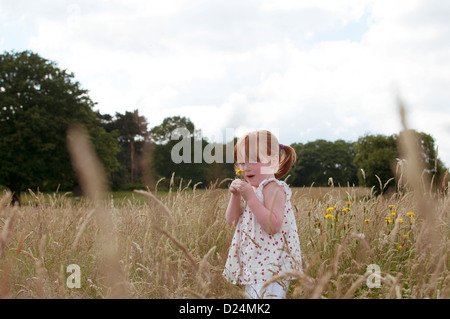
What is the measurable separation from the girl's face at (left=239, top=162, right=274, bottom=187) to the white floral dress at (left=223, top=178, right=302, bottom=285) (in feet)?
0.26

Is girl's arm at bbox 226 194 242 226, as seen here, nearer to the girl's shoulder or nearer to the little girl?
the little girl

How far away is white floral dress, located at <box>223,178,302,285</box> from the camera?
8.62 feet

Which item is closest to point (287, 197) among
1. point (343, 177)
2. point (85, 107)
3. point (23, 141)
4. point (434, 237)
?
point (434, 237)

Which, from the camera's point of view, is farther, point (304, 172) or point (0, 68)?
point (304, 172)

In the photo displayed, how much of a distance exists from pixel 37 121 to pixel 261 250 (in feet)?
79.8

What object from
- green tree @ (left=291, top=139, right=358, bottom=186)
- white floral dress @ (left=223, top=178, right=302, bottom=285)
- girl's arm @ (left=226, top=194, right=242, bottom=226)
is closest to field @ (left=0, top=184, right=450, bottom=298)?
white floral dress @ (left=223, top=178, right=302, bottom=285)

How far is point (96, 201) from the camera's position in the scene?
0.68m

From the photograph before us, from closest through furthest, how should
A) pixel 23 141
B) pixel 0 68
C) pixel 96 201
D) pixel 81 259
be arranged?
pixel 96 201 < pixel 81 259 < pixel 23 141 < pixel 0 68

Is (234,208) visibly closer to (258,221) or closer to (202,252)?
(258,221)

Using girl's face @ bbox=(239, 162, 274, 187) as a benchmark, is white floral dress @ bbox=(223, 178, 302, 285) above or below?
below

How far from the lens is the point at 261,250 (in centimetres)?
269
